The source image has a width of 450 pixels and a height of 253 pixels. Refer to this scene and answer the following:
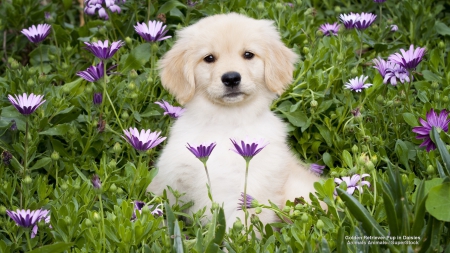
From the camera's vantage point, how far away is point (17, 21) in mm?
5965

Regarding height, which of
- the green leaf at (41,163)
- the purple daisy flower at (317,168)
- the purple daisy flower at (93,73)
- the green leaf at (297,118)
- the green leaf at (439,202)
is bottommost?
the purple daisy flower at (317,168)

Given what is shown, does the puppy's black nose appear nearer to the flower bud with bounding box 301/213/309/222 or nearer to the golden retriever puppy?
the golden retriever puppy

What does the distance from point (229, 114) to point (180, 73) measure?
1.21ft

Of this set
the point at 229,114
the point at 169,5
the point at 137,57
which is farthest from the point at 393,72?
the point at 169,5

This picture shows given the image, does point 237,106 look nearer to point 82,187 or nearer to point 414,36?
point 82,187

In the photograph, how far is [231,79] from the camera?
3.92 metres

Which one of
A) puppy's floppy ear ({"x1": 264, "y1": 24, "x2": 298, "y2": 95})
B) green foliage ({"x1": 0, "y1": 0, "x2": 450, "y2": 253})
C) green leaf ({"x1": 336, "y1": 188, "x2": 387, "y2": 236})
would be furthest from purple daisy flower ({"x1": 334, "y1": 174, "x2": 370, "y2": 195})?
puppy's floppy ear ({"x1": 264, "y1": 24, "x2": 298, "y2": 95})

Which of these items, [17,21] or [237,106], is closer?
[237,106]

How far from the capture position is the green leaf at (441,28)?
222 inches

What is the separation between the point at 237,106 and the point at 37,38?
161 centimetres

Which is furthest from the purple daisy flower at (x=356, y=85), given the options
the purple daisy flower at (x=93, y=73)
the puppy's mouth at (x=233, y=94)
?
the purple daisy flower at (x=93, y=73)

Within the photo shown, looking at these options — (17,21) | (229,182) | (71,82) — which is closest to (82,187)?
(229,182)

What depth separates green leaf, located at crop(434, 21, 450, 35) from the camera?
222 inches

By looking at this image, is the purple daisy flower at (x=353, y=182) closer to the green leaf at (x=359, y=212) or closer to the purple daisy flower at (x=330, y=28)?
the green leaf at (x=359, y=212)
